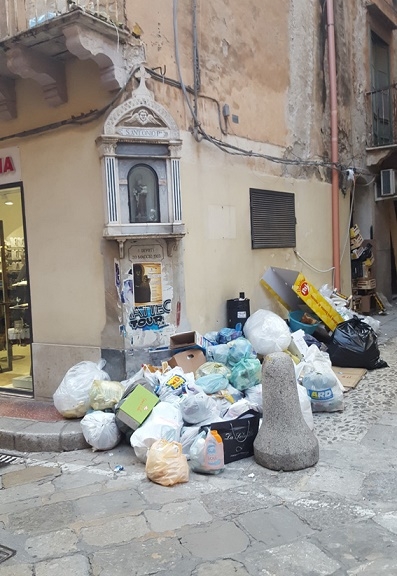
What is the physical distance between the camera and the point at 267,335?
640 centimetres

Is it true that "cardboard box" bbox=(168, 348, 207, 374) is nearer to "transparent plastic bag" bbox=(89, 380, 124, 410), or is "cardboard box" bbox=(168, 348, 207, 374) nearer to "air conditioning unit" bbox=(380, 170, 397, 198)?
"transparent plastic bag" bbox=(89, 380, 124, 410)

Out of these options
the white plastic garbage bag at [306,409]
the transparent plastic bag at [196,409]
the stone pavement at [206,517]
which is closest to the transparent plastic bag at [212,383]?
the transparent plastic bag at [196,409]

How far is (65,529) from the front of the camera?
3.46 metres

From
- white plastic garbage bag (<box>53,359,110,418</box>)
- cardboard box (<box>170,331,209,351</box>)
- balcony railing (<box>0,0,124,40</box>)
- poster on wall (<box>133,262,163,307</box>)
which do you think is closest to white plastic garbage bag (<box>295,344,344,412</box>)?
cardboard box (<box>170,331,209,351</box>)

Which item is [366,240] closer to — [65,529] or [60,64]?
[60,64]

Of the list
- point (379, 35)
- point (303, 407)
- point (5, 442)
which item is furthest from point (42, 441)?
point (379, 35)

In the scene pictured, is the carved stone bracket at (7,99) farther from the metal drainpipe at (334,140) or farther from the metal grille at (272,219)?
the metal drainpipe at (334,140)

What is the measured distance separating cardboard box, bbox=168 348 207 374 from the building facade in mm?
284

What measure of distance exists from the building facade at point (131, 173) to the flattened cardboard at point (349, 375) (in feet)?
5.02

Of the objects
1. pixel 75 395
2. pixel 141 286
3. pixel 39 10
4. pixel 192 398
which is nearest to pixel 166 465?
pixel 192 398

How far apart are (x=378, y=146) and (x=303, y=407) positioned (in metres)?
8.22

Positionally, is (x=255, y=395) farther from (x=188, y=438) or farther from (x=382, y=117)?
(x=382, y=117)

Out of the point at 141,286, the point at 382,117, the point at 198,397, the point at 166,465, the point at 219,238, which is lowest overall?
the point at 166,465

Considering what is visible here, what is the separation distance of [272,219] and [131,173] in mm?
2916
